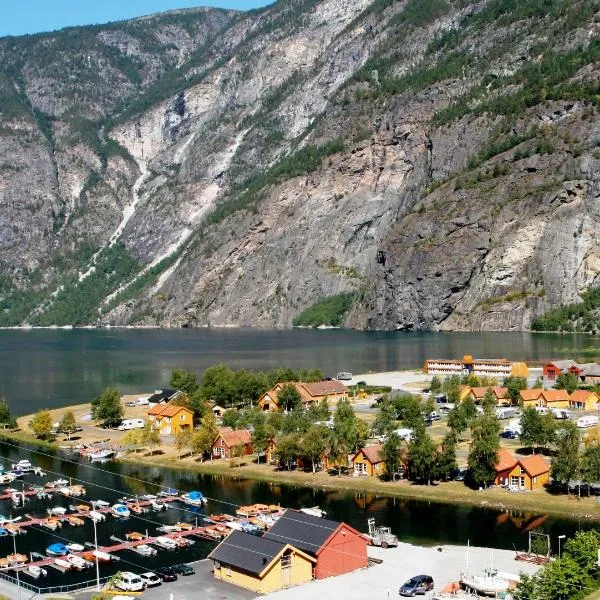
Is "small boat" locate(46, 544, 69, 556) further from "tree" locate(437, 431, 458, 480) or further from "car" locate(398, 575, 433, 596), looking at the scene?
"tree" locate(437, 431, 458, 480)

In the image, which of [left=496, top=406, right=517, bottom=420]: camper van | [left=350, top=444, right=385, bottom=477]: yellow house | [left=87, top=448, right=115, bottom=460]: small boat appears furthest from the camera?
[left=496, top=406, right=517, bottom=420]: camper van

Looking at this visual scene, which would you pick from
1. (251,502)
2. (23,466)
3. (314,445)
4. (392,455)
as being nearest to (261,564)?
(251,502)

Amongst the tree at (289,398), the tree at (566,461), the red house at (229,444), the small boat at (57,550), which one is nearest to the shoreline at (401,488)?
the tree at (566,461)

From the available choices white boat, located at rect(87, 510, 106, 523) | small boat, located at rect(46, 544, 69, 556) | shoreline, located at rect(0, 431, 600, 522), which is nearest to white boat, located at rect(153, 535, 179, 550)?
small boat, located at rect(46, 544, 69, 556)

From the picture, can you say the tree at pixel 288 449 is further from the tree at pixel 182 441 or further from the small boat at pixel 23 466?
the small boat at pixel 23 466

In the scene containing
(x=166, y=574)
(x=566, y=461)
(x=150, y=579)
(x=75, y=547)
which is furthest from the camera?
(x=566, y=461)

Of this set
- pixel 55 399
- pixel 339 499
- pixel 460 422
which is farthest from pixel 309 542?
pixel 55 399

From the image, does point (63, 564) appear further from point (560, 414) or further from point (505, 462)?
point (560, 414)
